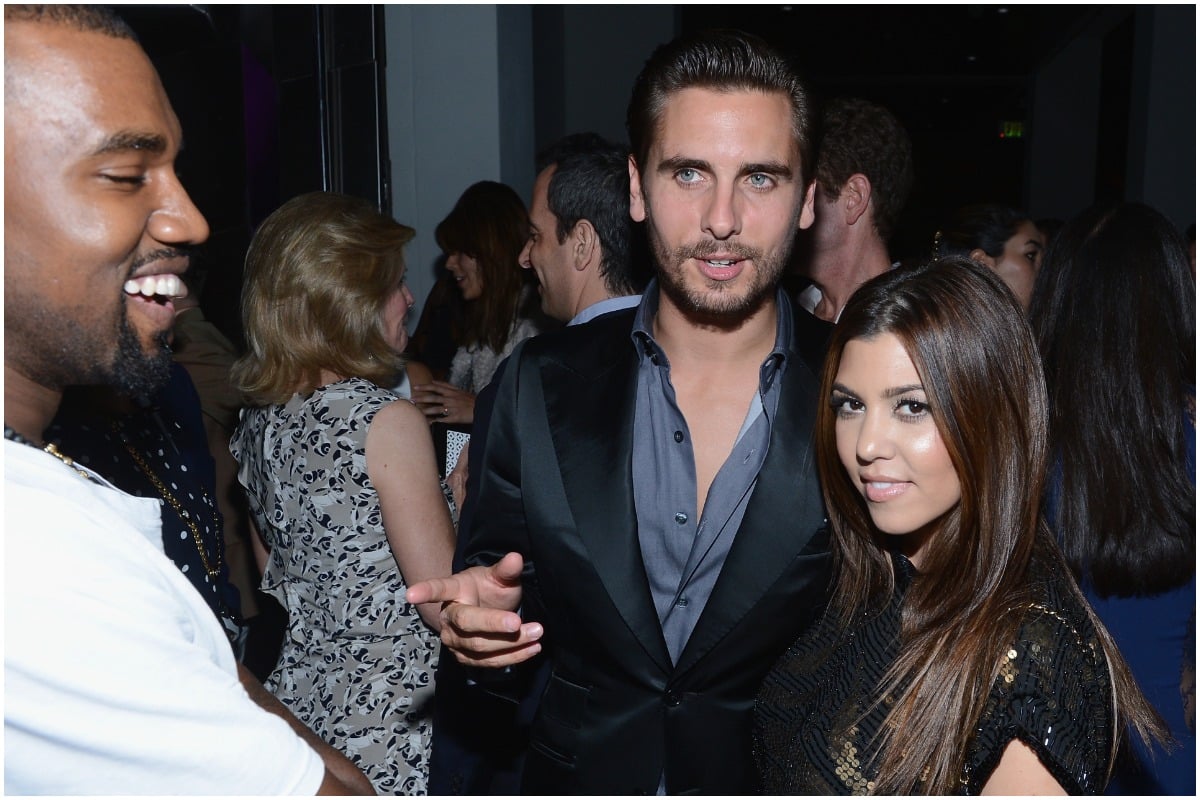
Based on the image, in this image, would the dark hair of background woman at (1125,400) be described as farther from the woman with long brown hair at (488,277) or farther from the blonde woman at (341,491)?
the woman with long brown hair at (488,277)

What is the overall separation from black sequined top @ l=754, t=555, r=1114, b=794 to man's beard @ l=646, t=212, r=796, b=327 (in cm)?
52

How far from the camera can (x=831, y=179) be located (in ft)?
9.07

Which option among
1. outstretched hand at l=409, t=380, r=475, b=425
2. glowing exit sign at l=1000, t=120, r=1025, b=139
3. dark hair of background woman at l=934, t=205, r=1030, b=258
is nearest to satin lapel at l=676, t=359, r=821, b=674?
outstretched hand at l=409, t=380, r=475, b=425

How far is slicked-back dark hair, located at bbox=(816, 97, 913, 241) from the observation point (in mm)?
2770

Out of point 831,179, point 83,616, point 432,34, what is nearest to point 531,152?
point 432,34

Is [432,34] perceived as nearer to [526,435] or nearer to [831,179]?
[831,179]

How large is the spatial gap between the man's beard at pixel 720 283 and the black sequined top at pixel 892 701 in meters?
0.52

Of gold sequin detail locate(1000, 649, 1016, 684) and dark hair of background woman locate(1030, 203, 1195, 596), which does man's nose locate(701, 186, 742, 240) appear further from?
dark hair of background woman locate(1030, 203, 1195, 596)

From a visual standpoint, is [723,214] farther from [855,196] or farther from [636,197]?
[855,196]

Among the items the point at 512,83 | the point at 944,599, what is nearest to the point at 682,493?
the point at 944,599

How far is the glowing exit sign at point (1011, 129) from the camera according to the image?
15543mm

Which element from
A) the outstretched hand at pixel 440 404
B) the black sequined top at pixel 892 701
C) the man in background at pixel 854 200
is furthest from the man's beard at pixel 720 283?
the outstretched hand at pixel 440 404

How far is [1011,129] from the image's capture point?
1557 cm

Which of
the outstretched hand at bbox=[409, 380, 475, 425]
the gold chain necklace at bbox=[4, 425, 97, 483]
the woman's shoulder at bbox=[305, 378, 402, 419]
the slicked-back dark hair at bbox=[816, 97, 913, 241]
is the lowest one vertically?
the outstretched hand at bbox=[409, 380, 475, 425]
